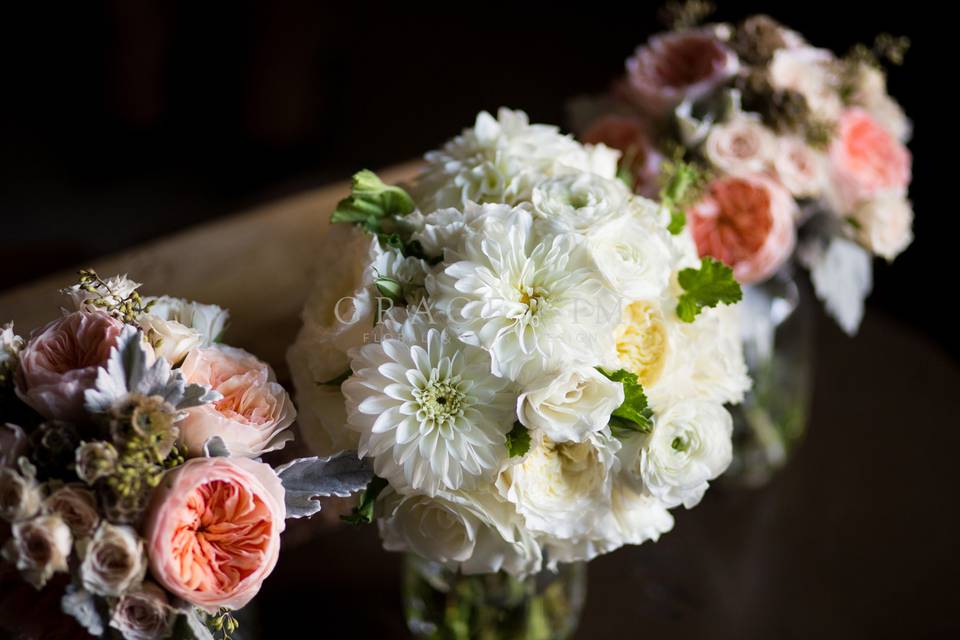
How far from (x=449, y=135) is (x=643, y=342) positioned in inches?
67.8

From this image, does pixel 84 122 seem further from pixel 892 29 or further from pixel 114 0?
pixel 892 29

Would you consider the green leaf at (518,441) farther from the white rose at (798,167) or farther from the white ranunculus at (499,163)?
the white rose at (798,167)

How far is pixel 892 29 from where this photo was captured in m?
1.84

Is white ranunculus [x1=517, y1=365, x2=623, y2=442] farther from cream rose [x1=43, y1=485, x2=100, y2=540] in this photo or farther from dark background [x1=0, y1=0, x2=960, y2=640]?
dark background [x1=0, y1=0, x2=960, y2=640]

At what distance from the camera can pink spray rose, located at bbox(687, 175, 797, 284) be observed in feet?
2.94

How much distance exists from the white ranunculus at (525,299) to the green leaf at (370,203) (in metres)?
0.10

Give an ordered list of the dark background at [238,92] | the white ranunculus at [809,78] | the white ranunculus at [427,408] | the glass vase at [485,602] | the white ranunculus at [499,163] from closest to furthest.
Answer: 1. the white ranunculus at [427,408]
2. the white ranunculus at [499,163]
3. the glass vase at [485,602]
4. the white ranunculus at [809,78]
5. the dark background at [238,92]

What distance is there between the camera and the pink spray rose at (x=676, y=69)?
927 mm

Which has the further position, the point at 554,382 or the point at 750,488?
the point at 750,488

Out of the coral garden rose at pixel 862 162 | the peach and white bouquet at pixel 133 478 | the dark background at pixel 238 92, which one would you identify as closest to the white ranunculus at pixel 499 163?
the peach and white bouquet at pixel 133 478

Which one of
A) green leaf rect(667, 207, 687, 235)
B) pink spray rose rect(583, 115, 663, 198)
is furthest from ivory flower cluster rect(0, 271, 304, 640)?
pink spray rose rect(583, 115, 663, 198)

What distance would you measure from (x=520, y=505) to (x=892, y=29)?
5.20 ft

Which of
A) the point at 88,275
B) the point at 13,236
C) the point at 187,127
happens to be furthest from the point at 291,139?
the point at 88,275

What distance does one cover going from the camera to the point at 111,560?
51 centimetres
